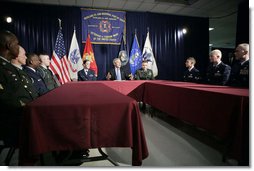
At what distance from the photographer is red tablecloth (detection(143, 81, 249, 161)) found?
1.15 meters

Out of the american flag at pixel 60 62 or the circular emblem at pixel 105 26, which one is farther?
the circular emblem at pixel 105 26

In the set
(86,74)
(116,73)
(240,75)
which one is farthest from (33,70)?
(240,75)

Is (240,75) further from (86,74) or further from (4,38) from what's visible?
(86,74)

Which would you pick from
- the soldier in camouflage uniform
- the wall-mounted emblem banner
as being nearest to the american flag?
the wall-mounted emblem banner

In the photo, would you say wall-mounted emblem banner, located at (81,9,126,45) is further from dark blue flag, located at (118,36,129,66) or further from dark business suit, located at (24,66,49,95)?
dark business suit, located at (24,66,49,95)

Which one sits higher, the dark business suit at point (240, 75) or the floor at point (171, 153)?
the dark business suit at point (240, 75)

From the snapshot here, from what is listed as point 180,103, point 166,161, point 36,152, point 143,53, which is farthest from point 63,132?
point 143,53

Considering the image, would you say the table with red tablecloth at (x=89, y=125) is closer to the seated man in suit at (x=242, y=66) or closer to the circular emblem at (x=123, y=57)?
the seated man in suit at (x=242, y=66)

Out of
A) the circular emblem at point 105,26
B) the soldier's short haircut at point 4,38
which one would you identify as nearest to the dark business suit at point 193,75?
the circular emblem at point 105,26

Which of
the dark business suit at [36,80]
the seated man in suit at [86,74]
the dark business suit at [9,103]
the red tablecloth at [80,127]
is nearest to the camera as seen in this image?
the red tablecloth at [80,127]

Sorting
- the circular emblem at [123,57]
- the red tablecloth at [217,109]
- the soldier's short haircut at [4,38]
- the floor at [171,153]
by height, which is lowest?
the floor at [171,153]

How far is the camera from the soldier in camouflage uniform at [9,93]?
1.12 m

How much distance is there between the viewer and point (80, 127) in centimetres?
91

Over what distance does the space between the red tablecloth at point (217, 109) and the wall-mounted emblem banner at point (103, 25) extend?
9.11 feet
